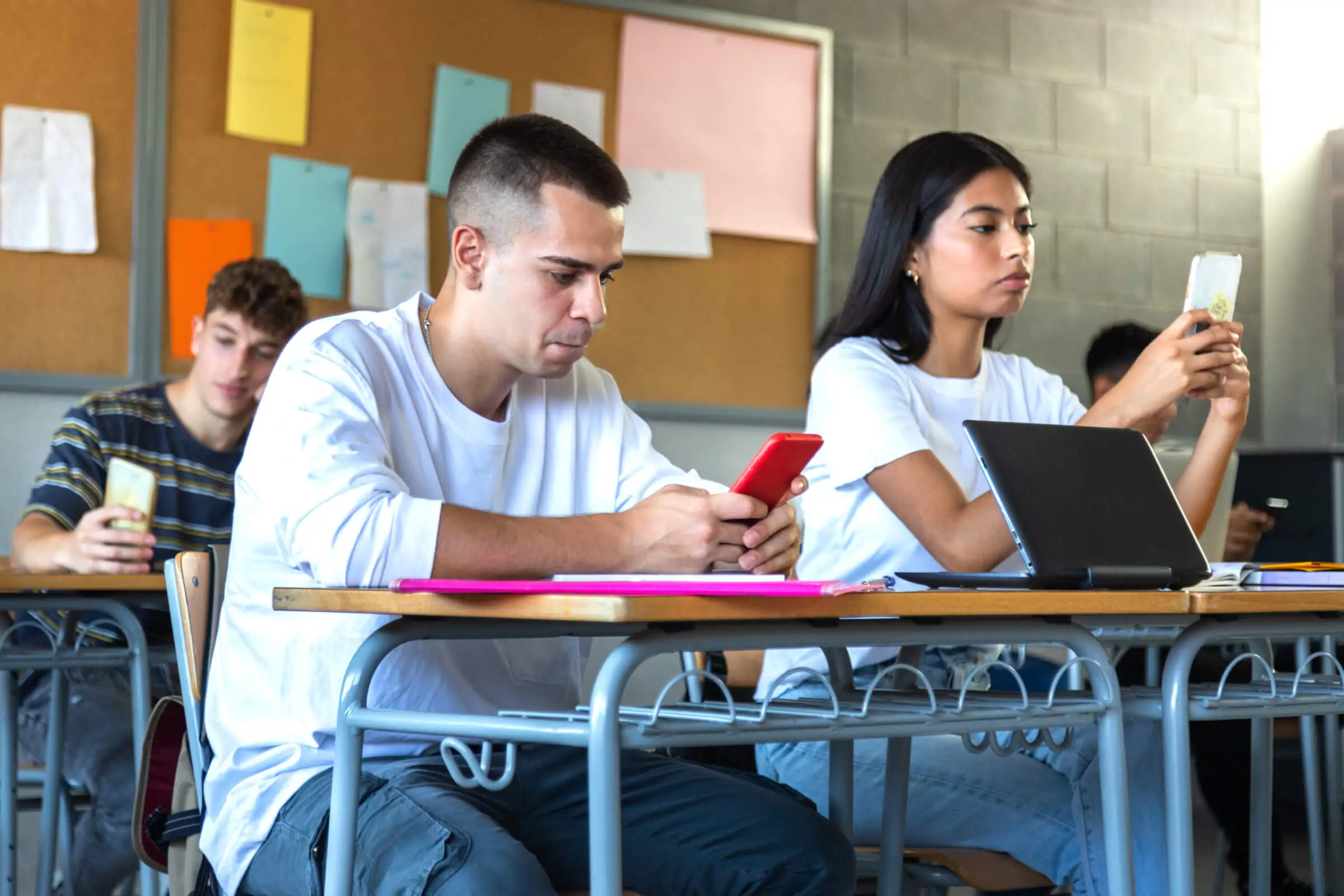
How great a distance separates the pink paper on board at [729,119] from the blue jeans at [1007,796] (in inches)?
81.5

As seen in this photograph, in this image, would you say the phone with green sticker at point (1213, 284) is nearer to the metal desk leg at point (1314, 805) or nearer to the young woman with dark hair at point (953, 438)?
the young woman with dark hair at point (953, 438)

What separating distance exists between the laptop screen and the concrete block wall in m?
2.29

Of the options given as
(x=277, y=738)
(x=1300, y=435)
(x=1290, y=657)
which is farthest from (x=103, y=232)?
(x=1300, y=435)

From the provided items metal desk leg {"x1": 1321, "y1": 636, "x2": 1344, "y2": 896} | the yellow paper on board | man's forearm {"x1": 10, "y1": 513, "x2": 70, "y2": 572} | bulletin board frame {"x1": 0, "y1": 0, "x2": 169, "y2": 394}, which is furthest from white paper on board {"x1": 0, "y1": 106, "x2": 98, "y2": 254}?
metal desk leg {"x1": 1321, "y1": 636, "x2": 1344, "y2": 896}

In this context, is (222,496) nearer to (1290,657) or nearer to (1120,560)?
(1120,560)

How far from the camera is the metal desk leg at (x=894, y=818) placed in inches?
63.9

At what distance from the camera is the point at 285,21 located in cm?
311

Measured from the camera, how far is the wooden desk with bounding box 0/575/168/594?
208 centimetres

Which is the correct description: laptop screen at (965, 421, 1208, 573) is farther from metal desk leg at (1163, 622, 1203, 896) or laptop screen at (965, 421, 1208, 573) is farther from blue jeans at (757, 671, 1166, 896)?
blue jeans at (757, 671, 1166, 896)

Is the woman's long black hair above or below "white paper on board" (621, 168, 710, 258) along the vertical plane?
below

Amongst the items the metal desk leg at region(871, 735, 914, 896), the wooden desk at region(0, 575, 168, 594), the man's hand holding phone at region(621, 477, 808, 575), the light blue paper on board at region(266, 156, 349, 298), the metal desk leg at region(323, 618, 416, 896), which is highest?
the light blue paper on board at region(266, 156, 349, 298)

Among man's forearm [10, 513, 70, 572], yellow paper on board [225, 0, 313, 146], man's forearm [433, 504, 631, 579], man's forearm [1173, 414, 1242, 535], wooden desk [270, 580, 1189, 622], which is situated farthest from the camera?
yellow paper on board [225, 0, 313, 146]

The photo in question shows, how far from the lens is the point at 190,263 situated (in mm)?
3002

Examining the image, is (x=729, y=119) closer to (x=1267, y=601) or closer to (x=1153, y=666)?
(x=1153, y=666)
